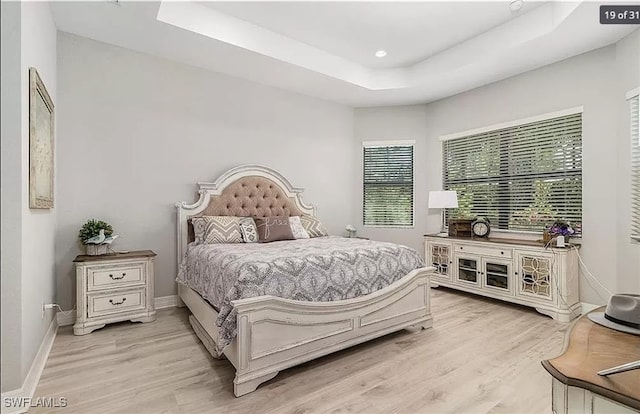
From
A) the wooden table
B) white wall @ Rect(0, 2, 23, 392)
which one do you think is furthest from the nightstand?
the wooden table

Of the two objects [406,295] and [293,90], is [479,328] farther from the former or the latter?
[293,90]

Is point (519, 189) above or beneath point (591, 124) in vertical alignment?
beneath

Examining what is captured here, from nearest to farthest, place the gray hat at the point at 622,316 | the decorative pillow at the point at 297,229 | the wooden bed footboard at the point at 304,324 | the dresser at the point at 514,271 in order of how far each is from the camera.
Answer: the gray hat at the point at 622,316 < the wooden bed footboard at the point at 304,324 < the dresser at the point at 514,271 < the decorative pillow at the point at 297,229

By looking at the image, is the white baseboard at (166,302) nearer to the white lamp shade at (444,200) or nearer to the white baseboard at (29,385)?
the white baseboard at (29,385)

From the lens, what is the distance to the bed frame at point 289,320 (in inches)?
76.0

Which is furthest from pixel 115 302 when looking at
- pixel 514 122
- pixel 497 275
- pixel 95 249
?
pixel 514 122

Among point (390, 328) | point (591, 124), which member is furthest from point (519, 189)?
point (390, 328)

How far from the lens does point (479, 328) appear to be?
2945 mm

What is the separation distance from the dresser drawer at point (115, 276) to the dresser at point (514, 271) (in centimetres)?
360

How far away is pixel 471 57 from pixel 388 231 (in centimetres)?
264

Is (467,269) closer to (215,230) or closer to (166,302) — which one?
(215,230)

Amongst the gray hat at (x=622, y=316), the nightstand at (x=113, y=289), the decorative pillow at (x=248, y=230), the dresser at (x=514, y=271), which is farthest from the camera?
the decorative pillow at (x=248, y=230)

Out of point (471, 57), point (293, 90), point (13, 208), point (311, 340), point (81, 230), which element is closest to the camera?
point (13, 208)

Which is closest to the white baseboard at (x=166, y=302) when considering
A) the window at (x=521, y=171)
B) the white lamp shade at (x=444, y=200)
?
the white lamp shade at (x=444, y=200)
